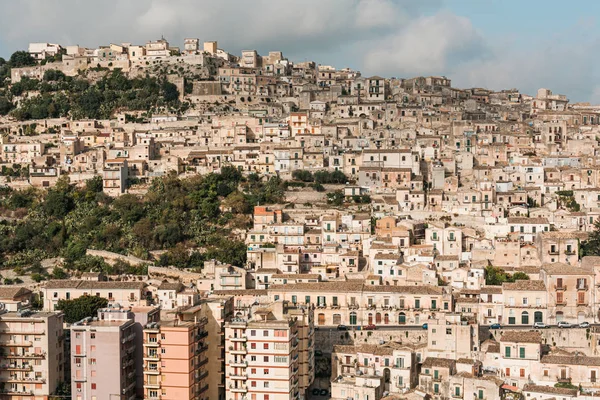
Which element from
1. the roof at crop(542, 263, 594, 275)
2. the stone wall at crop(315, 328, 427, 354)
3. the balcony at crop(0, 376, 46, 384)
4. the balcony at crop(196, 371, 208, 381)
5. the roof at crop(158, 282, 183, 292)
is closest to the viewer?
the balcony at crop(196, 371, 208, 381)

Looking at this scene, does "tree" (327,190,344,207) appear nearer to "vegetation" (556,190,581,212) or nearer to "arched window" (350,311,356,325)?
"vegetation" (556,190,581,212)

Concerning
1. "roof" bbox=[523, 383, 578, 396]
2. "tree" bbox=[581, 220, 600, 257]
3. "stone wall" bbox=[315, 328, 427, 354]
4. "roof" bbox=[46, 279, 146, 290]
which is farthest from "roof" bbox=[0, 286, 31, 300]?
"tree" bbox=[581, 220, 600, 257]

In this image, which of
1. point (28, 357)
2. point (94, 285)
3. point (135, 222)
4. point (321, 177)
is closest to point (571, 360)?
point (28, 357)

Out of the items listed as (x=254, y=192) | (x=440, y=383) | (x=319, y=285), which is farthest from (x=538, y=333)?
(x=254, y=192)

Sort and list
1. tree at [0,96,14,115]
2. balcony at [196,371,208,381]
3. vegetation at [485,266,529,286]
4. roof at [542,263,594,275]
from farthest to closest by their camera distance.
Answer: tree at [0,96,14,115] < vegetation at [485,266,529,286] < roof at [542,263,594,275] < balcony at [196,371,208,381]

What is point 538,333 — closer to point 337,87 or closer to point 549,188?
point 549,188
